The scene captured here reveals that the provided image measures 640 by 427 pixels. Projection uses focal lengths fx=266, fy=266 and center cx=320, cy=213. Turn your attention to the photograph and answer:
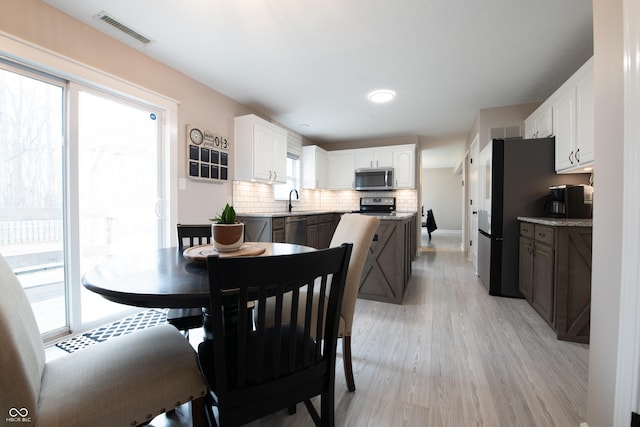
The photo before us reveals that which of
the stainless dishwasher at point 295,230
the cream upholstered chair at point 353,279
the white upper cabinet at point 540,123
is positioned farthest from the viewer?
the stainless dishwasher at point 295,230

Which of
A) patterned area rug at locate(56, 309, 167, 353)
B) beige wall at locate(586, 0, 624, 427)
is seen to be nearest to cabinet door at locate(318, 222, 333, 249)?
patterned area rug at locate(56, 309, 167, 353)

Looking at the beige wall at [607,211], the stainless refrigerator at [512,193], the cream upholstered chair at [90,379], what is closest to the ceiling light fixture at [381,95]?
the stainless refrigerator at [512,193]

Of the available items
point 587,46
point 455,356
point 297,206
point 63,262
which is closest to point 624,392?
point 455,356

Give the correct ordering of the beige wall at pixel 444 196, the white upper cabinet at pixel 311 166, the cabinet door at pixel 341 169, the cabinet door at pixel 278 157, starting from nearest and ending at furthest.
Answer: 1. the cabinet door at pixel 278 157
2. the white upper cabinet at pixel 311 166
3. the cabinet door at pixel 341 169
4. the beige wall at pixel 444 196

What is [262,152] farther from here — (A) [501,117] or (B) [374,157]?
(A) [501,117]

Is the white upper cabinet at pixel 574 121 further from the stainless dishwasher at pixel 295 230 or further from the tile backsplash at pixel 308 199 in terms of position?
the stainless dishwasher at pixel 295 230

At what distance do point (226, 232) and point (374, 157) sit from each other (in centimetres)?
474

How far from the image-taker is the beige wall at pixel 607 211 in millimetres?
963

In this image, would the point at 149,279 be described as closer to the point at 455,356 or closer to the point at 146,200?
the point at 455,356

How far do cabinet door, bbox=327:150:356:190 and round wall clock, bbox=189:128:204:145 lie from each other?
3.27 meters

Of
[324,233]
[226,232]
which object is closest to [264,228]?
[324,233]

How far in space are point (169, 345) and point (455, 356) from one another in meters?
1.80

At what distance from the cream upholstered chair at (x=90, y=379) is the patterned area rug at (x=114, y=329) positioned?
147cm

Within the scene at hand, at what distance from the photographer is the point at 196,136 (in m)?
3.05
